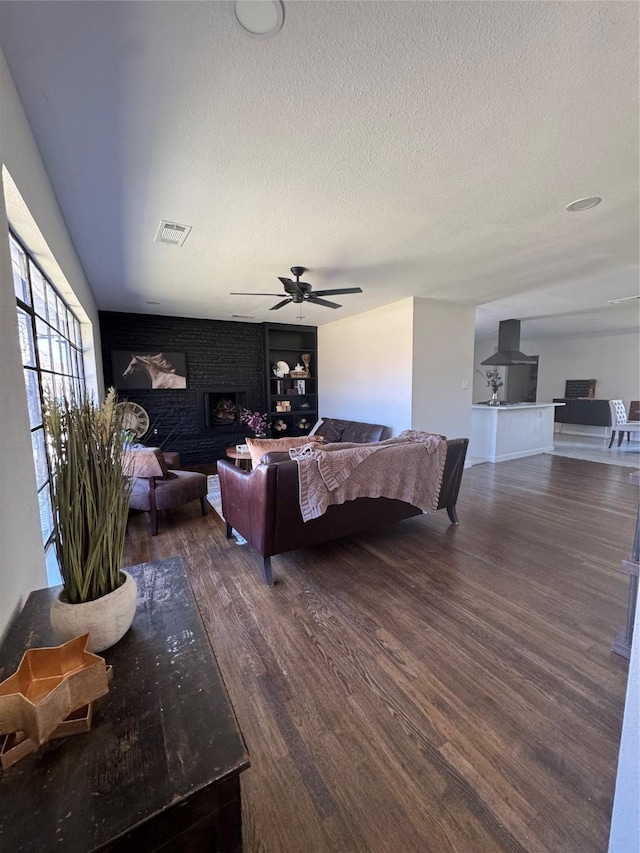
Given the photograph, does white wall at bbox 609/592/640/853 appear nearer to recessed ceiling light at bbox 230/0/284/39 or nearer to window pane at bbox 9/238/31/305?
recessed ceiling light at bbox 230/0/284/39

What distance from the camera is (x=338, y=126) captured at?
1.60 m

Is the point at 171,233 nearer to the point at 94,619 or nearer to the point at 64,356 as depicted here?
the point at 64,356

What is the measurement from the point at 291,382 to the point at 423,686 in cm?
575

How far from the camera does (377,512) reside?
2.87 m

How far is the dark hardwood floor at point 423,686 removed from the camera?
111 cm

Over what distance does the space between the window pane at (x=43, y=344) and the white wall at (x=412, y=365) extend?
152 inches

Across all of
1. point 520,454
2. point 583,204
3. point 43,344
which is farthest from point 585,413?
point 43,344

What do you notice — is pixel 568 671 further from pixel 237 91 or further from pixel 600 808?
pixel 237 91

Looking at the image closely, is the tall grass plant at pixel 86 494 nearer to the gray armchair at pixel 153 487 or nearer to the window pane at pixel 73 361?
the gray armchair at pixel 153 487

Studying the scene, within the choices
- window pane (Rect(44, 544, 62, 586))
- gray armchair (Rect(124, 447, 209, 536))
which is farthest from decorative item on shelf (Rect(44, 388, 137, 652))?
gray armchair (Rect(124, 447, 209, 536))

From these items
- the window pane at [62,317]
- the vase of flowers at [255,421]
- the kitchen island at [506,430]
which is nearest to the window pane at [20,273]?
the window pane at [62,317]

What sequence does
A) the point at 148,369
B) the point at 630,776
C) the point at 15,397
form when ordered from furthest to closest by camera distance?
the point at 148,369 → the point at 15,397 → the point at 630,776

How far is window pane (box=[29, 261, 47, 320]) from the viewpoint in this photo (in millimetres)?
2048

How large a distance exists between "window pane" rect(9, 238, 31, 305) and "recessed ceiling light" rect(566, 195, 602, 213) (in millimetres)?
3216
